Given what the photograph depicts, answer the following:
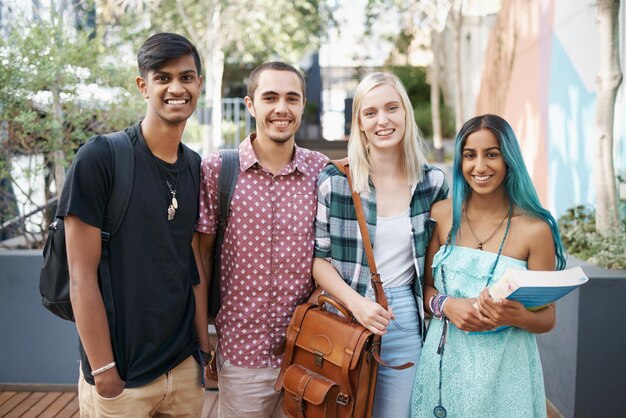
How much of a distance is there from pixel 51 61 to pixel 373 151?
3256 millimetres

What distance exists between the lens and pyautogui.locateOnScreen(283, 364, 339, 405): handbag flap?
2.37 m

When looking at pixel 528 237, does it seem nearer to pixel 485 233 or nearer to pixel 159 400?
pixel 485 233

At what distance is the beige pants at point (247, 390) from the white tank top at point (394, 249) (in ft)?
2.10

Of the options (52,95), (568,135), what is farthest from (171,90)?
(568,135)

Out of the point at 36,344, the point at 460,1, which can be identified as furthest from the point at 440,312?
the point at 460,1

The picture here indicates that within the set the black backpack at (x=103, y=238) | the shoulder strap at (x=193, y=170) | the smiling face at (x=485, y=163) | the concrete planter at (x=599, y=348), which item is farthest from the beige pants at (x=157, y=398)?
the concrete planter at (x=599, y=348)

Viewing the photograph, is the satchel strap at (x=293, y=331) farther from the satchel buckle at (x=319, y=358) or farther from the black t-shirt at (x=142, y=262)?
the black t-shirt at (x=142, y=262)

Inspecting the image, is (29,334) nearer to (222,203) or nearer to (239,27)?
(222,203)

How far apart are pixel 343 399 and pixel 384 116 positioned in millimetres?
1148

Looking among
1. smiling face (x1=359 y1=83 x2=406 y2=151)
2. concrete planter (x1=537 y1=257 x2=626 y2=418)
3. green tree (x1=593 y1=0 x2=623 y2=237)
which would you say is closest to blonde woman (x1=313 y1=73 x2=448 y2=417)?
smiling face (x1=359 y1=83 x2=406 y2=151)

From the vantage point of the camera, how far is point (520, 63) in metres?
9.70

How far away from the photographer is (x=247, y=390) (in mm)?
2686

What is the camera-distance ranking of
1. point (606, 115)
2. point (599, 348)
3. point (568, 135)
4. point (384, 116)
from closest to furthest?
point (384, 116) < point (599, 348) < point (606, 115) < point (568, 135)

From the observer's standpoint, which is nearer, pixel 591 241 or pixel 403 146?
pixel 403 146
